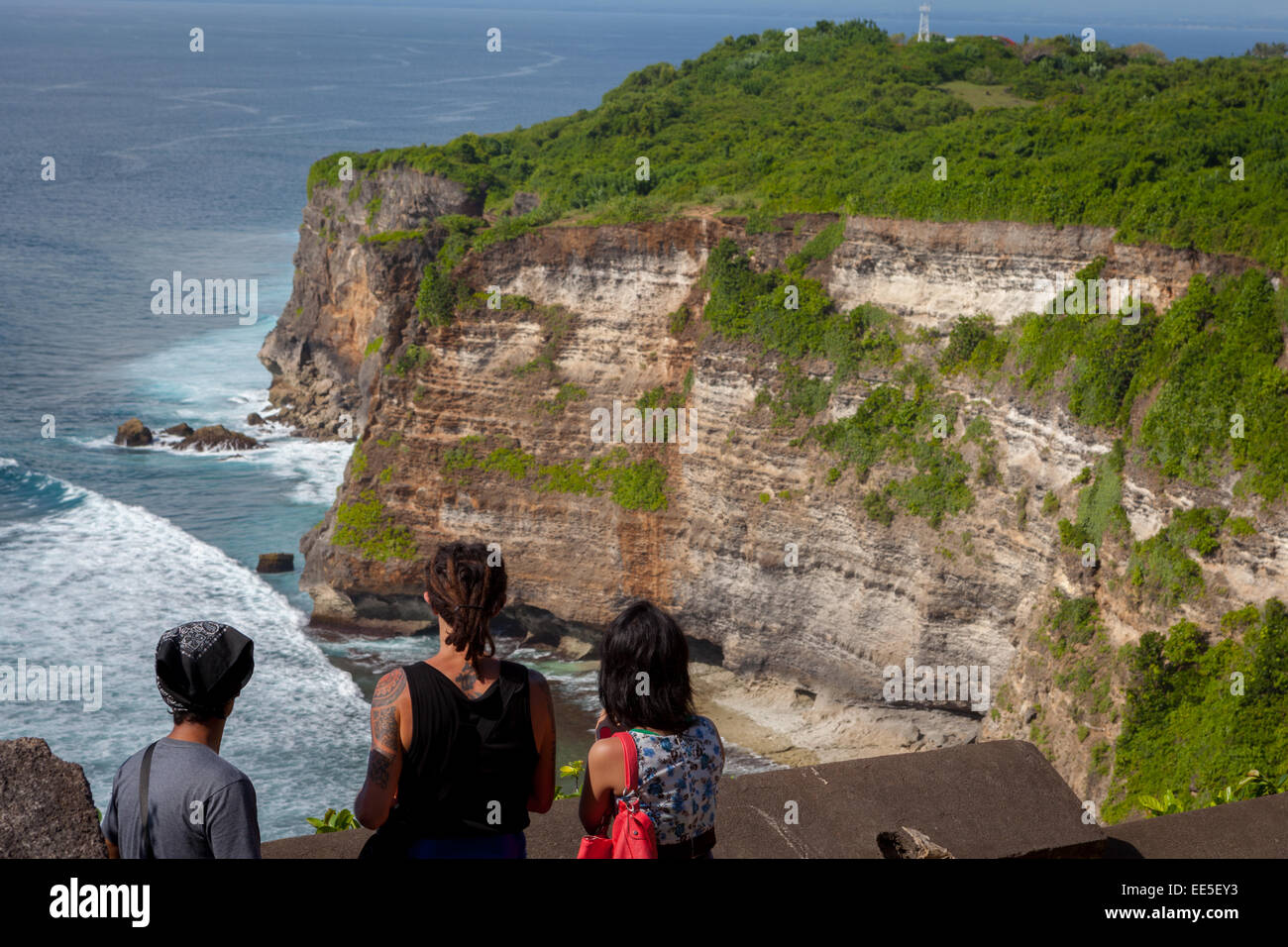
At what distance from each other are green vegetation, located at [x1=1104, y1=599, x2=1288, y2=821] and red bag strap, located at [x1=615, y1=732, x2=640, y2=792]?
20796 mm

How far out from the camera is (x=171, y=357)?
3024 inches

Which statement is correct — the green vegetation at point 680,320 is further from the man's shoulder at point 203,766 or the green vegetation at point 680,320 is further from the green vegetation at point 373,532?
the man's shoulder at point 203,766

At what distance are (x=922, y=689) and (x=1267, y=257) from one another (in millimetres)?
14050

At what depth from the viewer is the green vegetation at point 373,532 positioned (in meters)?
40.8

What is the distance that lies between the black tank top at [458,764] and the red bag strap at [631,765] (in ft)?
1.66

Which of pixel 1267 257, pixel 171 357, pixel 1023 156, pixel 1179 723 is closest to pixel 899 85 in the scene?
pixel 1023 156

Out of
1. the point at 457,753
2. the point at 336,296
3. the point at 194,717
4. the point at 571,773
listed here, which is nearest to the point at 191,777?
the point at 194,717

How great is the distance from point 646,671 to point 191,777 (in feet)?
6.85

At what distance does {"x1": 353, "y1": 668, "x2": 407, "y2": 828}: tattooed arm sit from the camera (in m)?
5.81

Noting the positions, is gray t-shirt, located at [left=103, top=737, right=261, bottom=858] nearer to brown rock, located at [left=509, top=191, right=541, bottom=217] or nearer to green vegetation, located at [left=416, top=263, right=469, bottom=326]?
green vegetation, located at [left=416, top=263, right=469, bottom=326]

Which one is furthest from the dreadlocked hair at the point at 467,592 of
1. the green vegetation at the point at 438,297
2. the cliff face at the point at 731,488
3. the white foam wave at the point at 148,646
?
the green vegetation at the point at 438,297

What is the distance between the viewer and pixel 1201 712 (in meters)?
25.8

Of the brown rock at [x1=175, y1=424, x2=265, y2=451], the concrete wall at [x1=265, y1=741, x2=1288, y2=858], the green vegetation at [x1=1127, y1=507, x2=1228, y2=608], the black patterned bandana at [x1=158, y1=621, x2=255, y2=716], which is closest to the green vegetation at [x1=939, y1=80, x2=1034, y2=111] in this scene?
the green vegetation at [x1=1127, y1=507, x2=1228, y2=608]

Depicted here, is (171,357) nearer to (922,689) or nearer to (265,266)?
(265,266)
